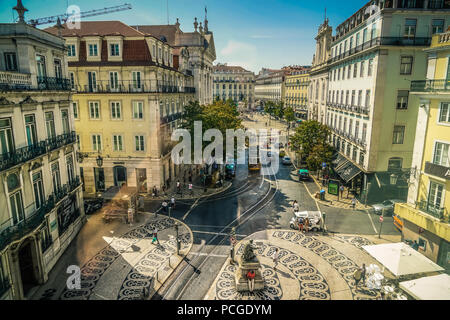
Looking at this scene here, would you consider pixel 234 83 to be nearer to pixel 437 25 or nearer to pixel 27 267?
pixel 437 25

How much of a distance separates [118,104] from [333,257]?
1140 inches

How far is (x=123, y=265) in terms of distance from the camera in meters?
21.8

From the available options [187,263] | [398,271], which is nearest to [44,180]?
[187,263]

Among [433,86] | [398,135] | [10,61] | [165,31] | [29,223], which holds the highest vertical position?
[165,31]

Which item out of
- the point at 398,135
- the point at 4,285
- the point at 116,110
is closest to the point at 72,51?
the point at 116,110

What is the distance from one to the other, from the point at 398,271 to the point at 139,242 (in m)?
19.4

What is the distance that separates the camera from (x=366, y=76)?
34844 millimetres

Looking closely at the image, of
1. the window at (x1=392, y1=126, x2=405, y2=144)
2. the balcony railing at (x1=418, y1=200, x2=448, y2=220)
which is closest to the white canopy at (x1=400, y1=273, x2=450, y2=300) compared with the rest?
the balcony railing at (x1=418, y1=200, x2=448, y2=220)

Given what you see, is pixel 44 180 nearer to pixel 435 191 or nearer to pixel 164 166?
pixel 164 166

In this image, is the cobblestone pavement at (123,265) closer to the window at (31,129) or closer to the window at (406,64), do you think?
the window at (31,129)

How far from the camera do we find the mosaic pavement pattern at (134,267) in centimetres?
1883
